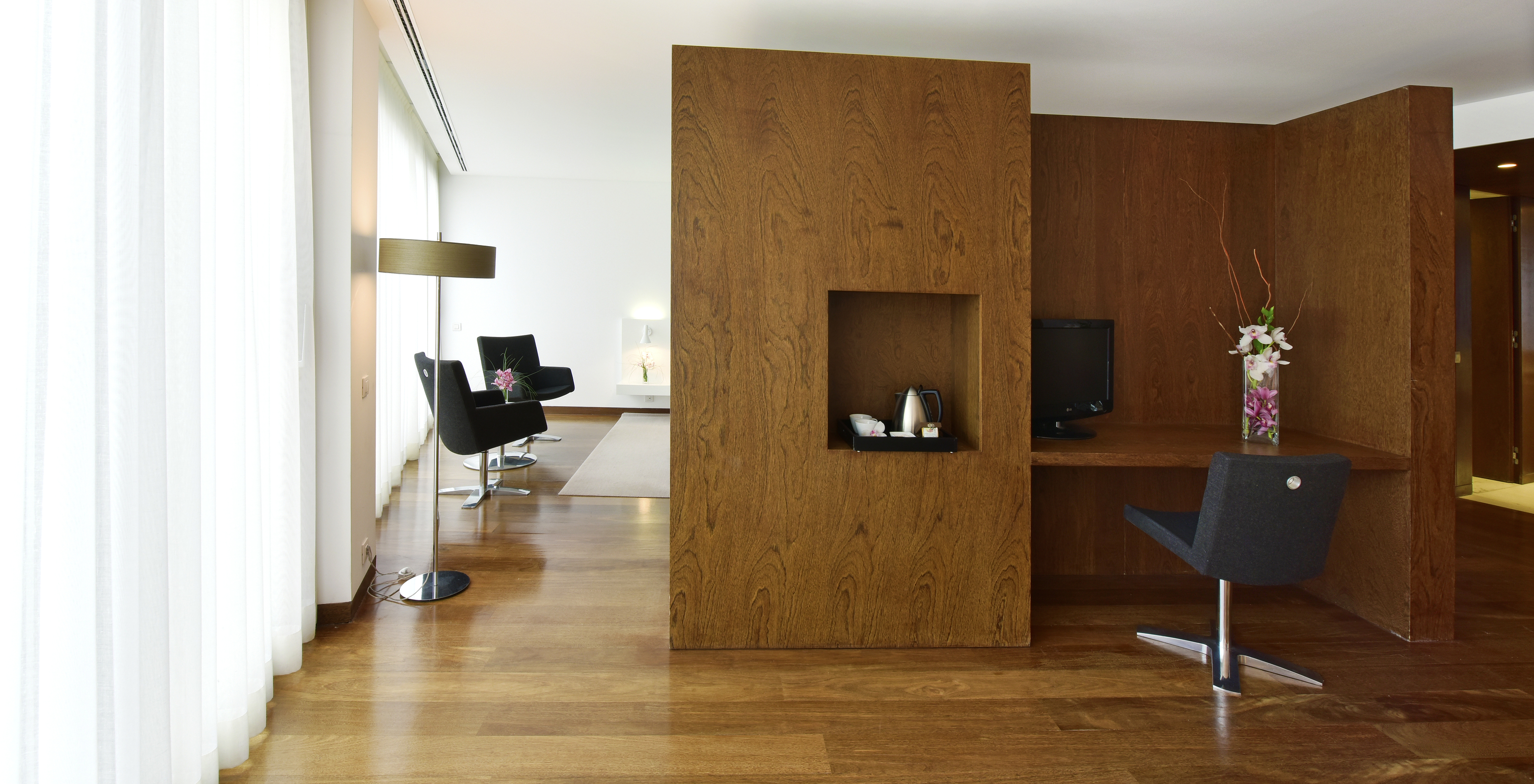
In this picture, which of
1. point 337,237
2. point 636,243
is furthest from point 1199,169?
point 636,243

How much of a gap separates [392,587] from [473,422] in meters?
1.38

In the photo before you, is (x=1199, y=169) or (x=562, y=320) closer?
(x=1199, y=169)

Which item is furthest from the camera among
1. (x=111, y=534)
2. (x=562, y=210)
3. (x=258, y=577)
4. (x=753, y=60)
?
(x=562, y=210)

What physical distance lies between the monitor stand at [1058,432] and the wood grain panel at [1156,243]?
15.6 inches

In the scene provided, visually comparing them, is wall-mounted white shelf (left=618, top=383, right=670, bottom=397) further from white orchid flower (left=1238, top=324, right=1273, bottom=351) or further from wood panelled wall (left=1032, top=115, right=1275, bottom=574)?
white orchid flower (left=1238, top=324, right=1273, bottom=351)

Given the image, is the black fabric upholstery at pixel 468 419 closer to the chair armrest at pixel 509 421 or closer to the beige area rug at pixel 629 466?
the chair armrest at pixel 509 421

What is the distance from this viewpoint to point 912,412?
9.75ft

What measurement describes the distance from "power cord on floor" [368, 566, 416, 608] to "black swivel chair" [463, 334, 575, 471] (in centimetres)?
273

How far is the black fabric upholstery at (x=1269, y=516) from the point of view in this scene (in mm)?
2396

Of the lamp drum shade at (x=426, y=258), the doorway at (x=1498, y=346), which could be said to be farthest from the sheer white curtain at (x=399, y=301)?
the doorway at (x=1498, y=346)

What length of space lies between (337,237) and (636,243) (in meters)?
6.19

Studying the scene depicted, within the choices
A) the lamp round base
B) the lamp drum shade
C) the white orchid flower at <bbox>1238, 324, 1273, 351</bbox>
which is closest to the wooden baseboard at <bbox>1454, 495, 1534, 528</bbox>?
the white orchid flower at <bbox>1238, 324, 1273, 351</bbox>

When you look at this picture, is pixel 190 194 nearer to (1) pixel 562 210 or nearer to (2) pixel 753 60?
(2) pixel 753 60

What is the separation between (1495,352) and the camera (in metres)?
5.70
